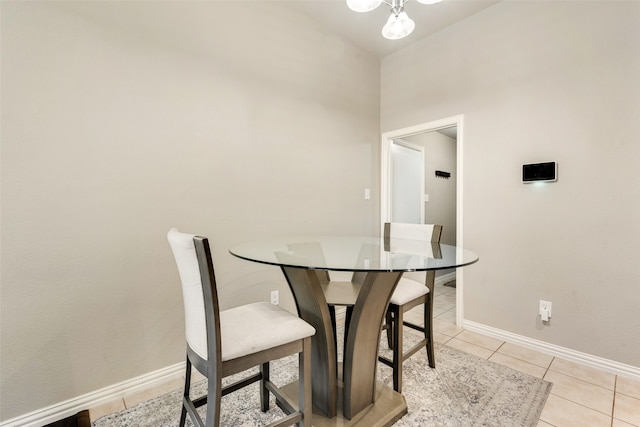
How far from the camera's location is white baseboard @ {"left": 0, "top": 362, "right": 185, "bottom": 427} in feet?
4.65

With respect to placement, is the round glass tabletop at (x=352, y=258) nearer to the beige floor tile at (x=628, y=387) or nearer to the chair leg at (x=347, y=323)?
the chair leg at (x=347, y=323)

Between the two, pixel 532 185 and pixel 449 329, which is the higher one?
pixel 532 185

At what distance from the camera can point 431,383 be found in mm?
1790

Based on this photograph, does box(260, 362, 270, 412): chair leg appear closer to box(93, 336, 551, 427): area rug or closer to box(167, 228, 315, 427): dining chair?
box(93, 336, 551, 427): area rug

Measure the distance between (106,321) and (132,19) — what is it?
1.75 meters

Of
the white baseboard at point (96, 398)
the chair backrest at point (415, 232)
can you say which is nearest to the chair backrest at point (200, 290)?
the white baseboard at point (96, 398)

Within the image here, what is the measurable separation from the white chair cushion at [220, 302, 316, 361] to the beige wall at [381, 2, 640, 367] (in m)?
2.02

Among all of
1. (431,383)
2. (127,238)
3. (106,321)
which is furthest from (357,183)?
(106,321)

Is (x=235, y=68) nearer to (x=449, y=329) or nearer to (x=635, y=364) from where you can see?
(x=449, y=329)

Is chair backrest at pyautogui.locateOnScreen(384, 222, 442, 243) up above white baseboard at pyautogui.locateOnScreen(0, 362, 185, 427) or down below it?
above

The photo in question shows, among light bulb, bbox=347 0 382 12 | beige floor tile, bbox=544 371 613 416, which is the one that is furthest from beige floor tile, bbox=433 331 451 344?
light bulb, bbox=347 0 382 12

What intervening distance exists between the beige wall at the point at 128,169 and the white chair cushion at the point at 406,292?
1051mm

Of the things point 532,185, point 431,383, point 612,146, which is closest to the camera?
point 431,383

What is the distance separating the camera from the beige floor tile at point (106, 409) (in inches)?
59.7
